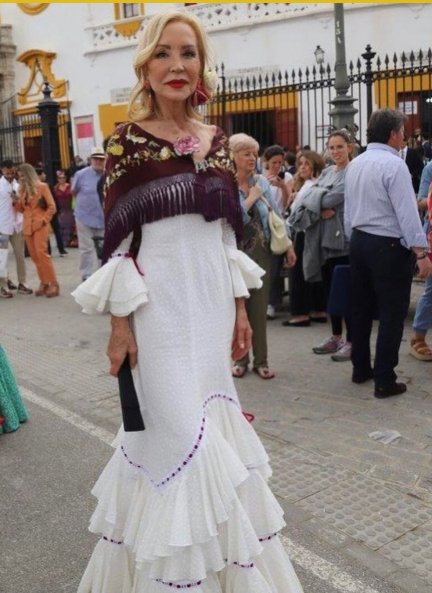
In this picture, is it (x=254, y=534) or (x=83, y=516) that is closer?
(x=254, y=534)

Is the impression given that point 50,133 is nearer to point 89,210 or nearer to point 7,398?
point 89,210

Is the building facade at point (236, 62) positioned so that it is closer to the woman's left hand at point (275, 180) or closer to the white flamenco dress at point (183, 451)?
the woman's left hand at point (275, 180)

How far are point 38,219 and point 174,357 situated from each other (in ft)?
27.0

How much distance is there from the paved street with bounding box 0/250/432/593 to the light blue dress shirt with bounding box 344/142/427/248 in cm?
124

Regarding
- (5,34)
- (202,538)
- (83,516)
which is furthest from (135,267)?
(5,34)

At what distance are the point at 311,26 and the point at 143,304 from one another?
17.1 meters

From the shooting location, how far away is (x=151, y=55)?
2.41 metres

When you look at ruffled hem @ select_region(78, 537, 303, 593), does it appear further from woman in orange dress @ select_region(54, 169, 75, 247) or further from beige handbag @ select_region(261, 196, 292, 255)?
woman in orange dress @ select_region(54, 169, 75, 247)

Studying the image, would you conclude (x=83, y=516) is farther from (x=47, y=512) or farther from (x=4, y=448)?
(x=4, y=448)

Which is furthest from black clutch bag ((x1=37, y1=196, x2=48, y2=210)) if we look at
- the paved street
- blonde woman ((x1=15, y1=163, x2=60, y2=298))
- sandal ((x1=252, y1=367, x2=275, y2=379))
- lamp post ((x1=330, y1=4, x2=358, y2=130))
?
sandal ((x1=252, y1=367, x2=275, y2=379))

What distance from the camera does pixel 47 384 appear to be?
19.6ft

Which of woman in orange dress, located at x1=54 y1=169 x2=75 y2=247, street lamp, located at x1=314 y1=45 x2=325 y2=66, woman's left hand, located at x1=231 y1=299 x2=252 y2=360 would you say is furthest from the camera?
street lamp, located at x1=314 y1=45 x2=325 y2=66

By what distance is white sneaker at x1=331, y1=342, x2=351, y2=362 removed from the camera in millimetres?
6242

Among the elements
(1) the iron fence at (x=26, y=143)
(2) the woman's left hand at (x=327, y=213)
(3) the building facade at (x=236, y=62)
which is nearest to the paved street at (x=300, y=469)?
(2) the woman's left hand at (x=327, y=213)
